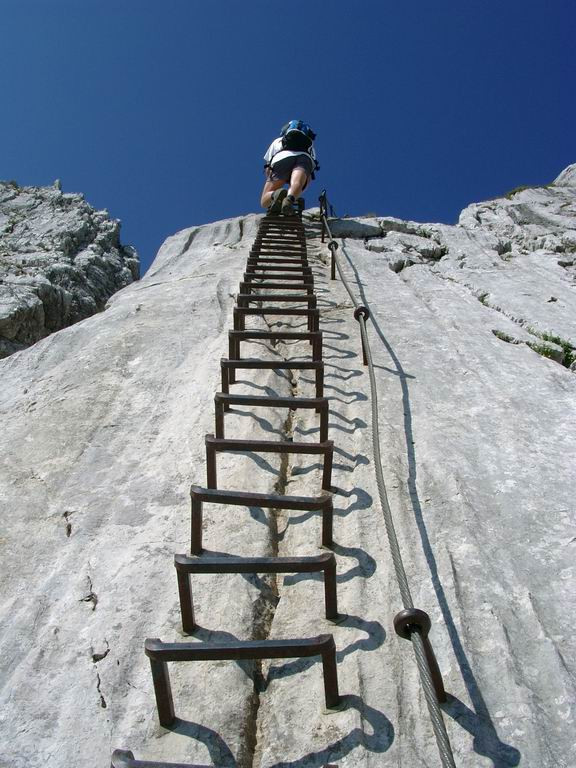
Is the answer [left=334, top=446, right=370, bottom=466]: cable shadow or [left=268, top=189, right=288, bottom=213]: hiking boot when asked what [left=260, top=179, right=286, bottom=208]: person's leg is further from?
[left=334, top=446, right=370, bottom=466]: cable shadow

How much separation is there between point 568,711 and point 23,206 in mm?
13615

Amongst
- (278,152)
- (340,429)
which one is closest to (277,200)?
(278,152)

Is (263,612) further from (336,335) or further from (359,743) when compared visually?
(336,335)

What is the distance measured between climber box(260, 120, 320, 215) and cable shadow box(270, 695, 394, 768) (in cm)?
1027

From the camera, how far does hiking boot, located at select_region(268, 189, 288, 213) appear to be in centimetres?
1176

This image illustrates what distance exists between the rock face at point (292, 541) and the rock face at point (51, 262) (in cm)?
245

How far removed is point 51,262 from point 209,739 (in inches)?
375

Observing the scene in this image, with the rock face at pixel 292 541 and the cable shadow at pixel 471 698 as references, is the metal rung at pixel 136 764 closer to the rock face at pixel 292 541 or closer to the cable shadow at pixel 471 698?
the rock face at pixel 292 541

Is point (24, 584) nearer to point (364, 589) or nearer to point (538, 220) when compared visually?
point (364, 589)

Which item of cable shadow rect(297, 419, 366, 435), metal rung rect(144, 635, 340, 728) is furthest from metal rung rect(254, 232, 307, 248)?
metal rung rect(144, 635, 340, 728)

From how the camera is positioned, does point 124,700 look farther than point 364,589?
No

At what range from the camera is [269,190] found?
1269 cm

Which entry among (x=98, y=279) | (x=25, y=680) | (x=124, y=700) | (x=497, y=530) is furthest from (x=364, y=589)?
(x=98, y=279)

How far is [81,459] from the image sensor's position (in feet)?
14.9
